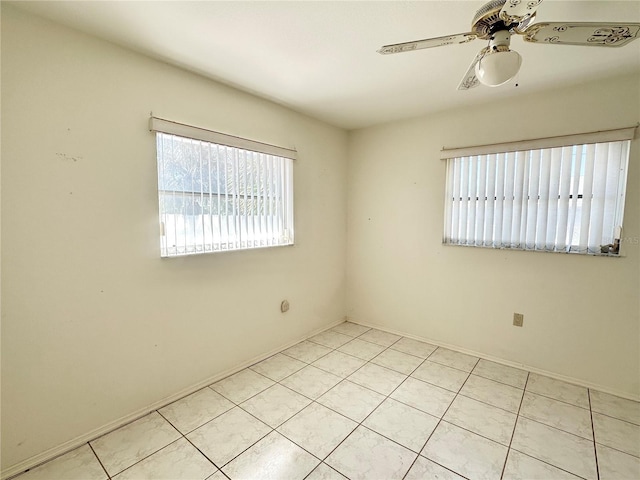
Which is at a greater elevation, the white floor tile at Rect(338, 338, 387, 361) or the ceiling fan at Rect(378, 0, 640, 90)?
the ceiling fan at Rect(378, 0, 640, 90)

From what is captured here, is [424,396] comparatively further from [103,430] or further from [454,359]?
[103,430]

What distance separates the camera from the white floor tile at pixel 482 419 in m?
1.78

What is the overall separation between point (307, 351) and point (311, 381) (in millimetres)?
543

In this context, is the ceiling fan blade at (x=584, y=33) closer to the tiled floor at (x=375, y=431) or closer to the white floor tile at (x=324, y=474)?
the tiled floor at (x=375, y=431)

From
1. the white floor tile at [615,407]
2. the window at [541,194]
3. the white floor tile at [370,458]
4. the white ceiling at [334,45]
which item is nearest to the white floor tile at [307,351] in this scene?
the white floor tile at [370,458]

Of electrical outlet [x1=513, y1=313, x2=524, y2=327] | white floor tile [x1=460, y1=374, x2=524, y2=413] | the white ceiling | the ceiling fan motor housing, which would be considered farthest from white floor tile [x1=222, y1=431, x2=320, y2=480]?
the white ceiling

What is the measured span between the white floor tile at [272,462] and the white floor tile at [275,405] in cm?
18

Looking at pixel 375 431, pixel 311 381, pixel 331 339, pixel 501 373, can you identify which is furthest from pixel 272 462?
pixel 501 373

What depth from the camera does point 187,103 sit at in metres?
2.08

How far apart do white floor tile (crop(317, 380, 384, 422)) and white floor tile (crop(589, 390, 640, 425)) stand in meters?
1.51

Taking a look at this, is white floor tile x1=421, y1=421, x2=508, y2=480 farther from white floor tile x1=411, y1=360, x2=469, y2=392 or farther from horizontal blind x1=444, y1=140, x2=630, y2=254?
horizontal blind x1=444, y1=140, x2=630, y2=254

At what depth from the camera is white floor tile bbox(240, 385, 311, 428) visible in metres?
1.91

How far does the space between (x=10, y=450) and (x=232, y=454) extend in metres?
1.09

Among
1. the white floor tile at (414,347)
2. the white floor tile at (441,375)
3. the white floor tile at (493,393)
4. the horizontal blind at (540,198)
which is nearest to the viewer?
the white floor tile at (493,393)
